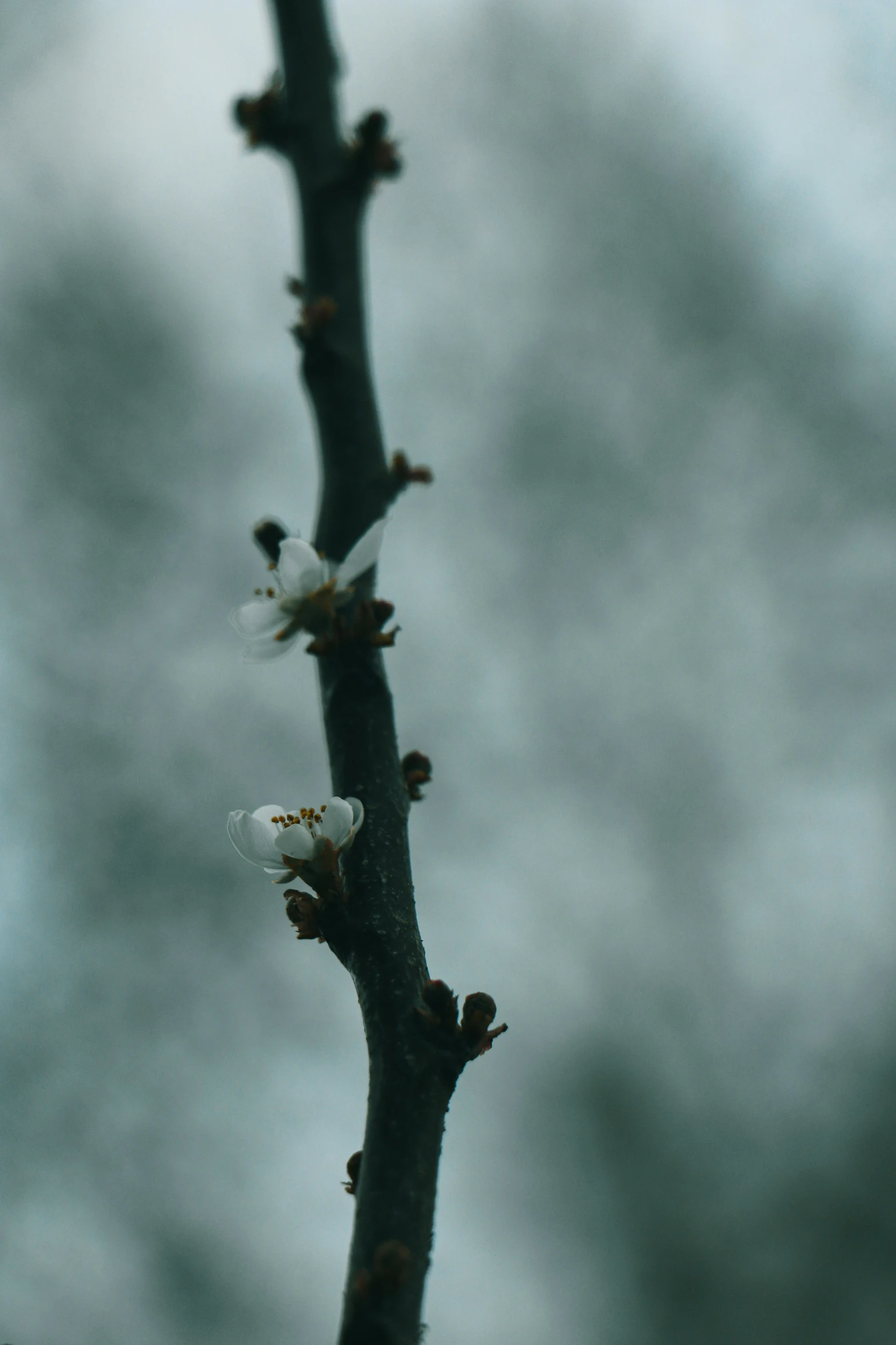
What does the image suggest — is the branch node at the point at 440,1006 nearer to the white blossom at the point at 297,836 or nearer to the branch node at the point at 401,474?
the white blossom at the point at 297,836

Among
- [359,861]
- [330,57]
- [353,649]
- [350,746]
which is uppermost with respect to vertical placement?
[330,57]

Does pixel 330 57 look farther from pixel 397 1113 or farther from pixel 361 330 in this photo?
pixel 397 1113

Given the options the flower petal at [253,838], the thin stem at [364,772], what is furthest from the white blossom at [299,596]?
the flower petal at [253,838]

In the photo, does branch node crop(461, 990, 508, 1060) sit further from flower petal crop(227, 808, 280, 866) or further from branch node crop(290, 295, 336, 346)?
branch node crop(290, 295, 336, 346)

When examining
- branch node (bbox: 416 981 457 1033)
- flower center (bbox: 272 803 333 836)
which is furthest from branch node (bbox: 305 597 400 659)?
branch node (bbox: 416 981 457 1033)

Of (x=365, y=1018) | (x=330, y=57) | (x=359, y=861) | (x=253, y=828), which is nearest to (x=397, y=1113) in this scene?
(x=365, y=1018)

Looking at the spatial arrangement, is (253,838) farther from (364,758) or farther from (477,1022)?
(477,1022)
